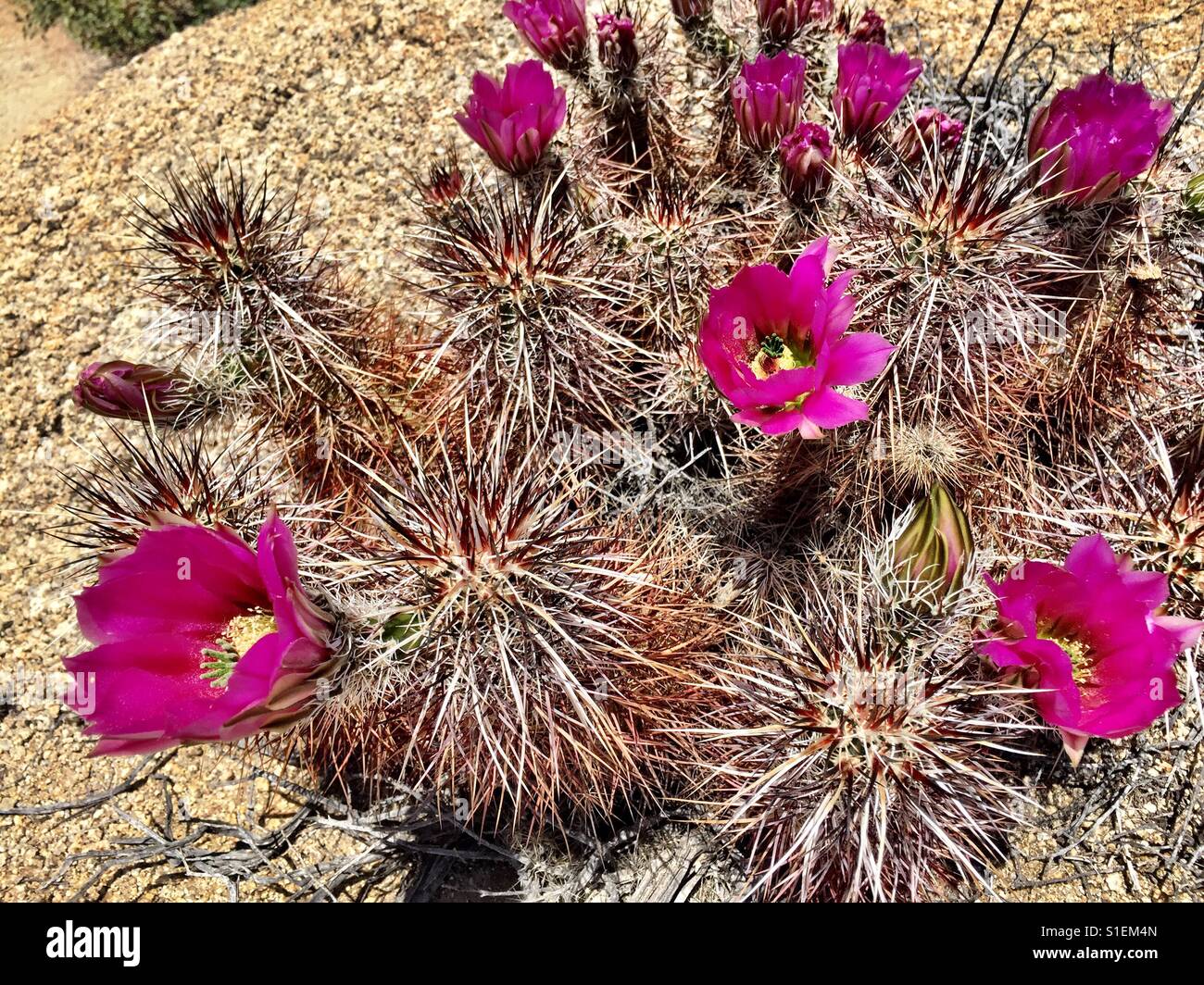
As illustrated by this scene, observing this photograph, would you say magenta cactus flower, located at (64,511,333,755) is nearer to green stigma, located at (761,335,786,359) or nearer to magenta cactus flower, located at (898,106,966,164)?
green stigma, located at (761,335,786,359)

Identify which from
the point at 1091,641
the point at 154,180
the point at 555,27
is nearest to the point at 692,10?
the point at 555,27

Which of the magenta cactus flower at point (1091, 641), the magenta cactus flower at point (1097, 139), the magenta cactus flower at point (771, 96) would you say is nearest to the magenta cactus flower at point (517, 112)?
the magenta cactus flower at point (771, 96)

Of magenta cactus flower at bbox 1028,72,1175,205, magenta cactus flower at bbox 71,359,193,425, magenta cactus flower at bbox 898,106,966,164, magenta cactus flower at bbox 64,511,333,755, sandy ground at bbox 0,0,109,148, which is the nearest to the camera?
magenta cactus flower at bbox 64,511,333,755

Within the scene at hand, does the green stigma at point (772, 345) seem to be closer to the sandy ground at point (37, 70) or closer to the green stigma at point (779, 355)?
the green stigma at point (779, 355)

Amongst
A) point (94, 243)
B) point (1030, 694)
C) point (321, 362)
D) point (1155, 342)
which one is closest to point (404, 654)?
point (321, 362)

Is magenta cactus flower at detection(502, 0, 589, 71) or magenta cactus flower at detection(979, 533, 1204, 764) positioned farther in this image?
magenta cactus flower at detection(502, 0, 589, 71)

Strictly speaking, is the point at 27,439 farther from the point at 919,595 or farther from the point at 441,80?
the point at 919,595

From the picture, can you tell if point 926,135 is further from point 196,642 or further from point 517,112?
point 196,642

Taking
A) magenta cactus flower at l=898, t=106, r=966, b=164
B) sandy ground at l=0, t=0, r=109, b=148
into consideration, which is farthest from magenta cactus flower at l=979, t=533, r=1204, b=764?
sandy ground at l=0, t=0, r=109, b=148

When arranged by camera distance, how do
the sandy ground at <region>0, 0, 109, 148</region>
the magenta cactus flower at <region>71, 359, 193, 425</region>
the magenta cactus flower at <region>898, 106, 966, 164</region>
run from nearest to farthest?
1. the magenta cactus flower at <region>71, 359, 193, 425</region>
2. the magenta cactus flower at <region>898, 106, 966, 164</region>
3. the sandy ground at <region>0, 0, 109, 148</region>
